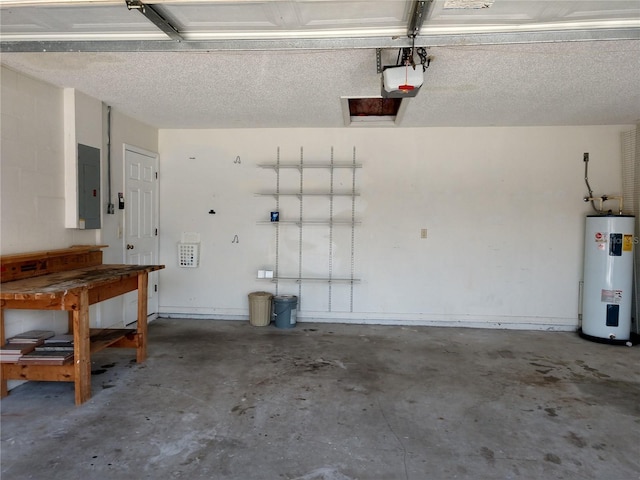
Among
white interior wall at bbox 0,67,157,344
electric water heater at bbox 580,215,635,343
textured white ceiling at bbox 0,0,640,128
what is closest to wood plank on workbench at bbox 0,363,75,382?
white interior wall at bbox 0,67,157,344

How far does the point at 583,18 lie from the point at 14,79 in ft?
13.7

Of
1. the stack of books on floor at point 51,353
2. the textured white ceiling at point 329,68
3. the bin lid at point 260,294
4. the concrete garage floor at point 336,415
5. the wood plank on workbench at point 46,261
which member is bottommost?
the concrete garage floor at point 336,415

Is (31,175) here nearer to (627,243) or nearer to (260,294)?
(260,294)

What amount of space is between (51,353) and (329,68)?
308 centimetres

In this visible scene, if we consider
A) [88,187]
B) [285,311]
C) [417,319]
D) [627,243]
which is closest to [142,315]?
[88,187]

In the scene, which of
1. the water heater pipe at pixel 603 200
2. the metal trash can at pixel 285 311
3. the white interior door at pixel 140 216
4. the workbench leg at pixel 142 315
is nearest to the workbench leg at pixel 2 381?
the workbench leg at pixel 142 315

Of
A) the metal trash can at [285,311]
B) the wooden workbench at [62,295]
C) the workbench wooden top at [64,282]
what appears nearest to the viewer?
the workbench wooden top at [64,282]

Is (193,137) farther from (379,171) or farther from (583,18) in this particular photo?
(583,18)

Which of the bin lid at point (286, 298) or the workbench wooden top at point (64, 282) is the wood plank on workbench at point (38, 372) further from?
the bin lid at point (286, 298)

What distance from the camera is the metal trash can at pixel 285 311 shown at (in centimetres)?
518

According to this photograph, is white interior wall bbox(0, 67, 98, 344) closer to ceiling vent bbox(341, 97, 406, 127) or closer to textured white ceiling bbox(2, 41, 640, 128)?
textured white ceiling bbox(2, 41, 640, 128)

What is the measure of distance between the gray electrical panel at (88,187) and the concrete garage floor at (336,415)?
4.52ft

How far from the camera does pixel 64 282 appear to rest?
294cm

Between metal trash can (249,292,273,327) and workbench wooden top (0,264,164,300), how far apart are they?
68.3 inches
